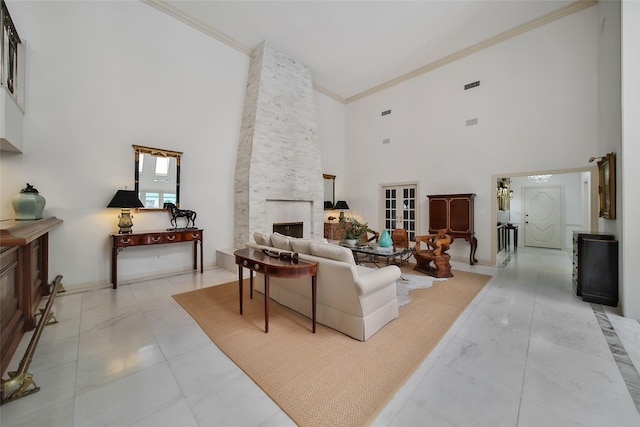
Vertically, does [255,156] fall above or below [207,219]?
above

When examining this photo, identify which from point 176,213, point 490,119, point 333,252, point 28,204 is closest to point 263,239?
point 333,252

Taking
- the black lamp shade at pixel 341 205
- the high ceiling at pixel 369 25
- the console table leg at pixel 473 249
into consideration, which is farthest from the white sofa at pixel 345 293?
the black lamp shade at pixel 341 205

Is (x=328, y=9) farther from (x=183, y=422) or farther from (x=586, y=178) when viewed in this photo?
(x=586, y=178)

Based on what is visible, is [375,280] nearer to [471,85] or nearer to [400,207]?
[400,207]

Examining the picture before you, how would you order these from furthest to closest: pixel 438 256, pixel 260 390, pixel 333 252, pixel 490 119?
pixel 490 119, pixel 438 256, pixel 333 252, pixel 260 390

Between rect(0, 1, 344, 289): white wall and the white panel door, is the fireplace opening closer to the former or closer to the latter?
rect(0, 1, 344, 289): white wall

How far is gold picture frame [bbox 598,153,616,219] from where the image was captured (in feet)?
10.7

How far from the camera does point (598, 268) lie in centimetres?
332

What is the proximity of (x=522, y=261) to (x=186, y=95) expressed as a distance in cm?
843

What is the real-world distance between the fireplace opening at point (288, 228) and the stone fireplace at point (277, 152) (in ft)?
0.34

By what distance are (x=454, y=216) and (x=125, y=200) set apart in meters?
6.53

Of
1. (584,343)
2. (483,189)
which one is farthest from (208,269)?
(483,189)

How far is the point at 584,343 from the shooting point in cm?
237

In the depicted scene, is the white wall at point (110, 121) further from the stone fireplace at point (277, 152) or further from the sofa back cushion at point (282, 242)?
the sofa back cushion at point (282, 242)
